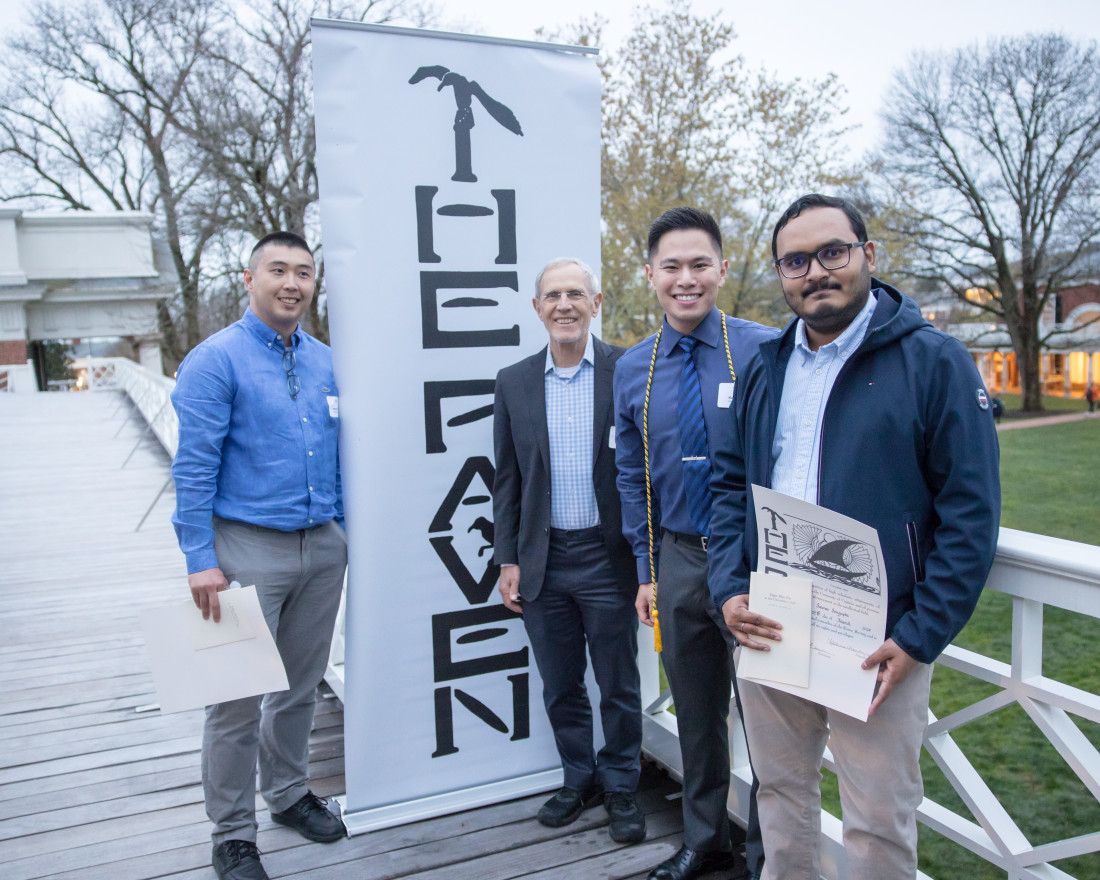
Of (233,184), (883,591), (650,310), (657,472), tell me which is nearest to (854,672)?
(883,591)

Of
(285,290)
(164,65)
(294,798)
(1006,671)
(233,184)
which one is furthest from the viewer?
(164,65)

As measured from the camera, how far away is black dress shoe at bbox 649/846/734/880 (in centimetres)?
222

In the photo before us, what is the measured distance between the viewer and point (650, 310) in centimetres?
1440

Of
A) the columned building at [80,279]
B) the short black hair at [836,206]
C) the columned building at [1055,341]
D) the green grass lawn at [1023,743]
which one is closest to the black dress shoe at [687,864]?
the short black hair at [836,206]

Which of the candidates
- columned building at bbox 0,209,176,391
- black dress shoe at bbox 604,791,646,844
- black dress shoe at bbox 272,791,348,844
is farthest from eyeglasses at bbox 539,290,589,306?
columned building at bbox 0,209,176,391

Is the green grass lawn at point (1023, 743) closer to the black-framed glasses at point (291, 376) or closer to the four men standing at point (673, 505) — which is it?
the four men standing at point (673, 505)

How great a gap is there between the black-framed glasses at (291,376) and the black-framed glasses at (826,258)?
153cm

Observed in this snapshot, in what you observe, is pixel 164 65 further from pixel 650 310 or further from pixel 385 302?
pixel 385 302

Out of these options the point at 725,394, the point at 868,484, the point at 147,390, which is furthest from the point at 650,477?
the point at 147,390

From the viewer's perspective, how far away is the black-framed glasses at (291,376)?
2439 millimetres

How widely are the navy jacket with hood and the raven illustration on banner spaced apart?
152 cm

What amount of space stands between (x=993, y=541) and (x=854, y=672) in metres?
0.35

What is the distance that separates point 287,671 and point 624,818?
1169 millimetres

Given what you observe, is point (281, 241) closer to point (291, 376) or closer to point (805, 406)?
point (291, 376)
